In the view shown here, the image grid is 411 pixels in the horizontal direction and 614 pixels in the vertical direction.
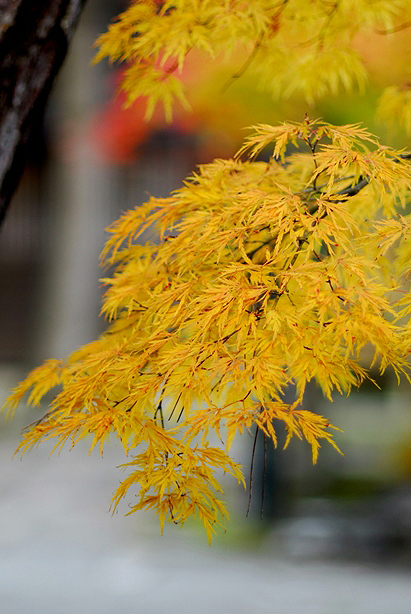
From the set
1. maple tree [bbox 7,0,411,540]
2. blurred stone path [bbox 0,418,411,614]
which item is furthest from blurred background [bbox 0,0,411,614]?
maple tree [bbox 7,0,411,540]

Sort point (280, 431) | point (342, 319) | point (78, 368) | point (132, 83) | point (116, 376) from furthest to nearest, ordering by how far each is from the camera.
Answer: point (280, 431)
point (132, 83)
point (78, 368)
point (116, 376)
point (342, 319)

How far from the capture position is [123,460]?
5859 mm

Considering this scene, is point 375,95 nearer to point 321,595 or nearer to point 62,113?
point 321,595

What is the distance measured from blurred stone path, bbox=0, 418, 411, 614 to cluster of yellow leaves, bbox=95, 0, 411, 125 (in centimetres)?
264

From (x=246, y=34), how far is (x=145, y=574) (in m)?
3.10

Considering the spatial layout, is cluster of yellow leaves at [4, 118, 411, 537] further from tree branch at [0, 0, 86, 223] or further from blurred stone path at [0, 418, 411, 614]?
blurred stone path at [0, 418, 411, 614]

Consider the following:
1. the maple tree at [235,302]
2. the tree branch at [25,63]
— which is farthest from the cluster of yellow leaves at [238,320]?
the tree branch at [25,63]

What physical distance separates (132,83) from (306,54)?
2.42 feet

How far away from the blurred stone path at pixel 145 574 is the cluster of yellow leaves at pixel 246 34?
264 cm

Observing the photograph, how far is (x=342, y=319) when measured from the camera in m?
1.39

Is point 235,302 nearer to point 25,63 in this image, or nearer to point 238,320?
point 238,320

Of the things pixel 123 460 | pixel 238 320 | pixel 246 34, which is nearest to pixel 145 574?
pixel 123 460

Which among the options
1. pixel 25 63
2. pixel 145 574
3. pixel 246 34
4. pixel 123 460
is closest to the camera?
pixel 25 63

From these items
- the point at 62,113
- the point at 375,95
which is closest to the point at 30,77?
the point at 375,95
